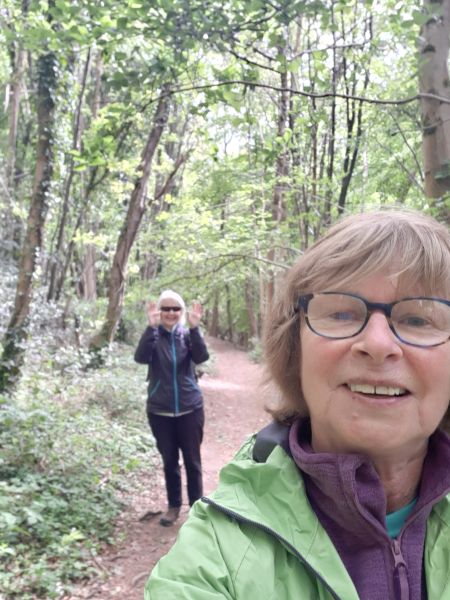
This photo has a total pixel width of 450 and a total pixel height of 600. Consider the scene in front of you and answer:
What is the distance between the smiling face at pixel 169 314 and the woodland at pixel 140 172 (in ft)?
3.71

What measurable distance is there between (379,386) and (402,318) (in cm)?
19

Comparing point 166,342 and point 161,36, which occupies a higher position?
point 161,36

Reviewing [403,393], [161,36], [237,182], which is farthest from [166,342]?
[237,182]

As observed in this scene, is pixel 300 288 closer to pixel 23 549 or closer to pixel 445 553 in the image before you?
pixel 445 553

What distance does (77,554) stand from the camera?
379cm

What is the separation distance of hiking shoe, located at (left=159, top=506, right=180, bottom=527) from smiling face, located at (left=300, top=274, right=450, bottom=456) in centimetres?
399

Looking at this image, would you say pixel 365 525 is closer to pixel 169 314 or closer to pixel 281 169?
pixel 169 314

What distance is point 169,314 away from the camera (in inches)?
175

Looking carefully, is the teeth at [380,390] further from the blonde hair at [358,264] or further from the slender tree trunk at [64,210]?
the slender tree trunk at [64,210]

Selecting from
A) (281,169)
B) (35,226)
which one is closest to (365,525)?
(35,226)

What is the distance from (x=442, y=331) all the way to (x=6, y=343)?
627 cm

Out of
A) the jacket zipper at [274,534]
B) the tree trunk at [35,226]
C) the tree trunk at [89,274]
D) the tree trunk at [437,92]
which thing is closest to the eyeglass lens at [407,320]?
the jacket zipper at [274,534]

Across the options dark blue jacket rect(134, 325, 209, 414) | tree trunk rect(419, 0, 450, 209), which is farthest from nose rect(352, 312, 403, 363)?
dark blue jacket rect(134, 325, 209, 414)

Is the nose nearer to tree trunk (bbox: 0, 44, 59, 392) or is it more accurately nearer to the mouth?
the mouth
